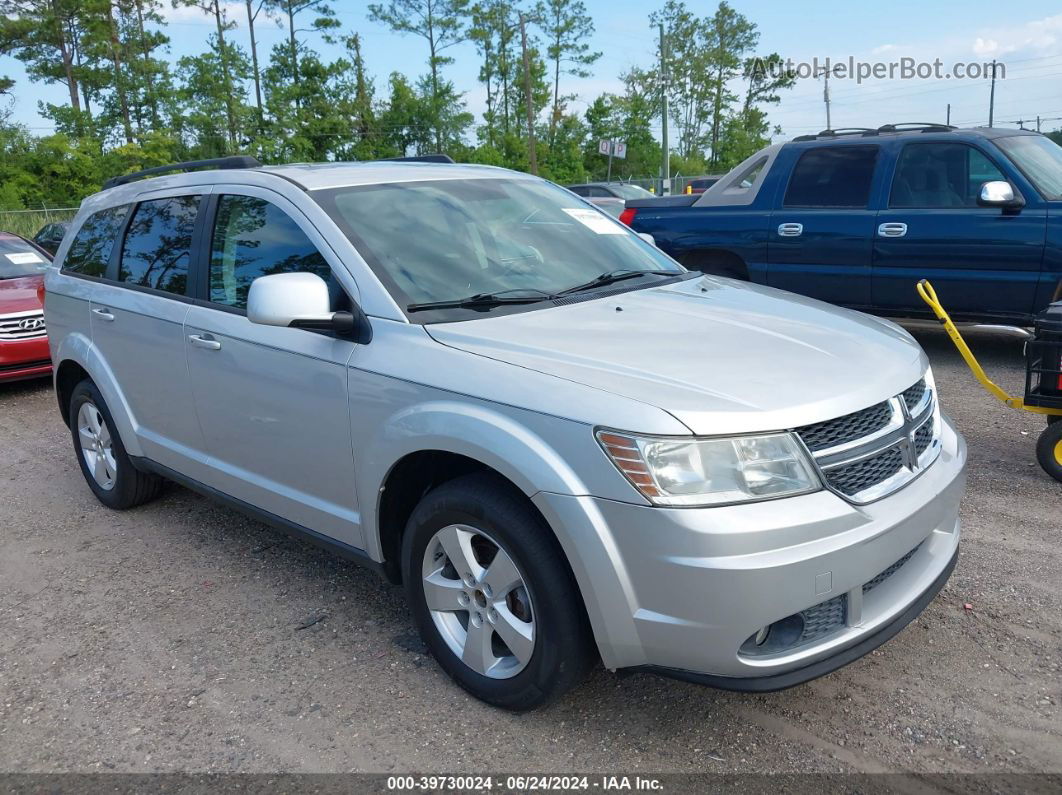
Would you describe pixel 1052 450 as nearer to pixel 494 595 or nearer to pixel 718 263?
pixel 494 595

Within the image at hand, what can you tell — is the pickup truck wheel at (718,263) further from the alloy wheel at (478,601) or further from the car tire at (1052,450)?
the alloy wheel at (478,601)

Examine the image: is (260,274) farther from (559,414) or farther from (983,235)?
(983,235)

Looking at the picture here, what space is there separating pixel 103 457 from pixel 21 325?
3.76 meters

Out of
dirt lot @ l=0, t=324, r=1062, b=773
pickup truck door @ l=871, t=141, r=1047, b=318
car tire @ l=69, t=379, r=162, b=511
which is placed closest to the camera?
dirt lot @ l=0, t=324, r=1062, b=773

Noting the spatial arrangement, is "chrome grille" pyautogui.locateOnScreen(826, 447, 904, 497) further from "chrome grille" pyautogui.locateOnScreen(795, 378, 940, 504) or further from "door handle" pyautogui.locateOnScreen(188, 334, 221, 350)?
"door handle" pyautogui.locateOnScreen(188, 334, 221, 350)

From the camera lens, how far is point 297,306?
9.75ft

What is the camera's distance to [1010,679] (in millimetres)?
2951

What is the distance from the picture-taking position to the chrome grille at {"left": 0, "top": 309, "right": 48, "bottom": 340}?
7855 millimetres

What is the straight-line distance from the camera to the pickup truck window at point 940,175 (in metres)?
7.24

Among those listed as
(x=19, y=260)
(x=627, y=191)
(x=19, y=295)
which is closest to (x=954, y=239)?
(x=19, y=295)

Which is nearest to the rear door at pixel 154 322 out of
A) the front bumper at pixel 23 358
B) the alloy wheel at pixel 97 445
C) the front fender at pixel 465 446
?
the alloy wheel at pixel 97 445

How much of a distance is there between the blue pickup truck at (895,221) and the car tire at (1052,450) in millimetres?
2444

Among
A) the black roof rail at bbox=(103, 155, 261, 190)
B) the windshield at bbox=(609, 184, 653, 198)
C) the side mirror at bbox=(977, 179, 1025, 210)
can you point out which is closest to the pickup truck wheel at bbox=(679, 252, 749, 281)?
the side mirror at bbox=(977, 179, 1025, 210)

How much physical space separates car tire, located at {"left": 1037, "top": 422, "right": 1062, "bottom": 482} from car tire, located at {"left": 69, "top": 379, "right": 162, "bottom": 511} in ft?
15.1
